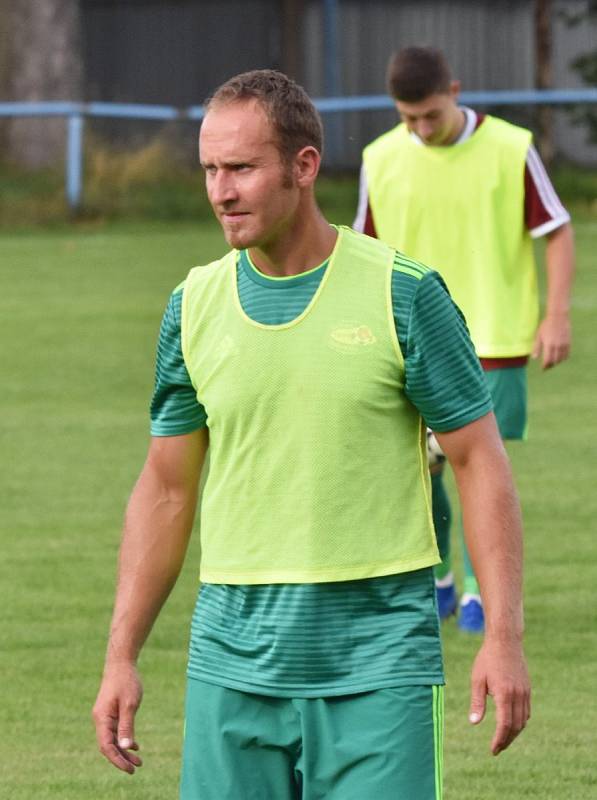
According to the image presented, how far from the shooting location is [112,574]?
9.69m

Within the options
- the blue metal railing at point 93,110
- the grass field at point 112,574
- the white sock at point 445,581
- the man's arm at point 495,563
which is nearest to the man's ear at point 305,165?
the man's arm at point 495,563

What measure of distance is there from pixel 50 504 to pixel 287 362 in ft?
25.1

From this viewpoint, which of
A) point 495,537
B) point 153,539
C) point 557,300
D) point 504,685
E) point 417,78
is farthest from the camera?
point 557,300

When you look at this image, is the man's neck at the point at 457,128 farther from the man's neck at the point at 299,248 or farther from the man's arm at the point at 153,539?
the man's neck at the point at 299,248

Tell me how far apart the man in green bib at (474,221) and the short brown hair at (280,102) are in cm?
453

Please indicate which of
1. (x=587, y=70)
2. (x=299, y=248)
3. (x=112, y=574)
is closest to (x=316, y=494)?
(x=299, y=248)

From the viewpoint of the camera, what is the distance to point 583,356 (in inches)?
678

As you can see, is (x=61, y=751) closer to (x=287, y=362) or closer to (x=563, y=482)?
(x=287, y=362)

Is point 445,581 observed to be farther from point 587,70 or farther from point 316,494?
point 587,70

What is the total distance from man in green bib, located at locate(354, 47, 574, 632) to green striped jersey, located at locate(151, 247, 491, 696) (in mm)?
4449

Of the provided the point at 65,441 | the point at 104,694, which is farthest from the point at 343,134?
the point at 104,694

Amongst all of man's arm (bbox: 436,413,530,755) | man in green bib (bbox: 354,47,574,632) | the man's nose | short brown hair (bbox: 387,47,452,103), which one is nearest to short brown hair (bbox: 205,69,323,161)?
the man's nose

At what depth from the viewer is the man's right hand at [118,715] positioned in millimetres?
4055

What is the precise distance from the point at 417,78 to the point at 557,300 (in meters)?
1.16
